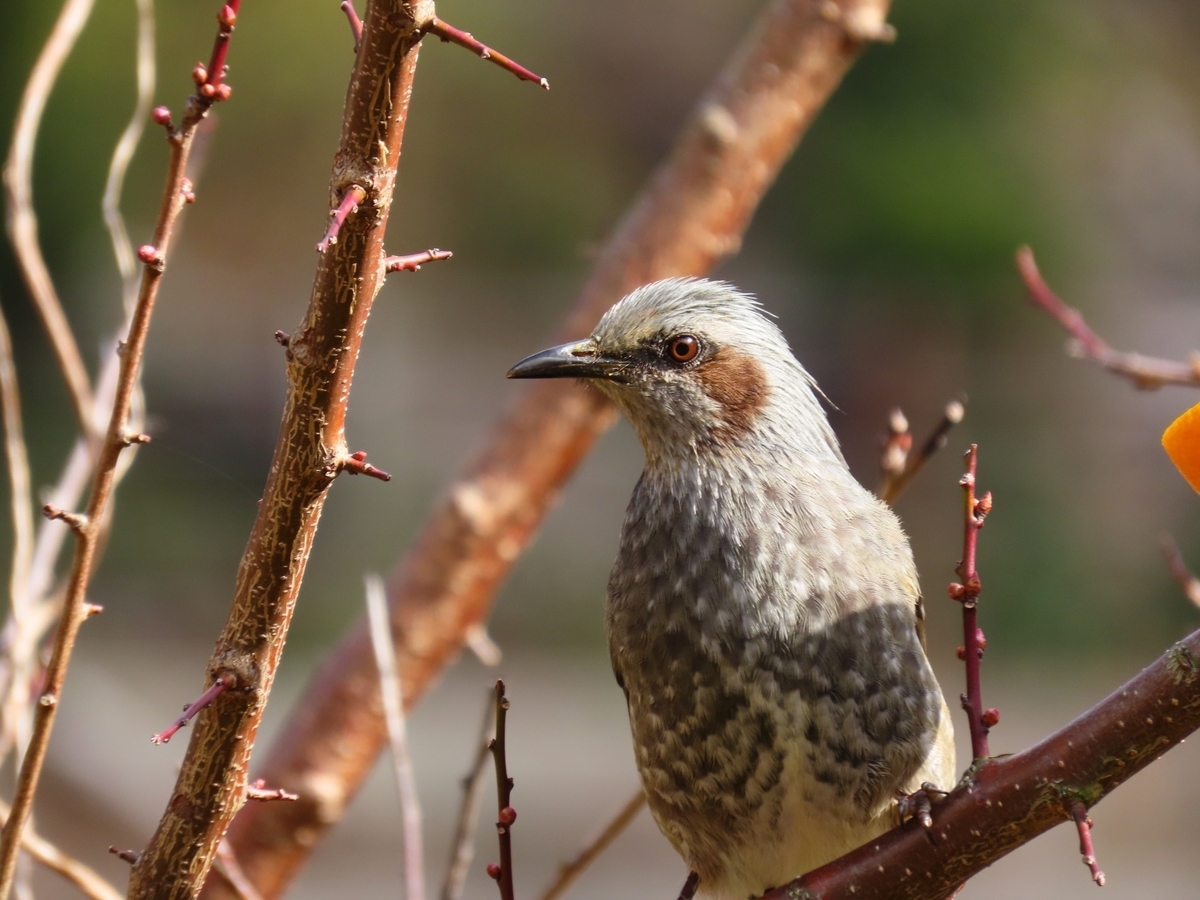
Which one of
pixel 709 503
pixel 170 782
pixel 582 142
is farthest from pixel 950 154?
pixel 709 503

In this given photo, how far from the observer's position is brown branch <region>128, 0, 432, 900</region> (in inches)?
46.0

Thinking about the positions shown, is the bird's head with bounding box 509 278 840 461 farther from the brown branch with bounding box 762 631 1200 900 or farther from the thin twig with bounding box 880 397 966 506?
the brown branch with bounding box 762 631 1200 900

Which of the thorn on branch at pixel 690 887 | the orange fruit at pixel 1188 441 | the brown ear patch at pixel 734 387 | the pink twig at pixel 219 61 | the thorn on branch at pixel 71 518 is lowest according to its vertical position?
the orange fruit at pixel 1188 441

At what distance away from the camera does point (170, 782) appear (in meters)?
7.95

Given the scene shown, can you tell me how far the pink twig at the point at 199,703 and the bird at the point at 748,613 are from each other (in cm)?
97

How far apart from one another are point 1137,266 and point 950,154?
7.15ft

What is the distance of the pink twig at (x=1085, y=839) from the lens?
1333mm

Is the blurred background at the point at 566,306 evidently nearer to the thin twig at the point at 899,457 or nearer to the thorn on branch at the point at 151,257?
the thin twig at the point at 899,457

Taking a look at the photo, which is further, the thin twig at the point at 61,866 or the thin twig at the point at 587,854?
the thin twig at the point at 587,854

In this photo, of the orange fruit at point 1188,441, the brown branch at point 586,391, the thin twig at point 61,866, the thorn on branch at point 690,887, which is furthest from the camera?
the brown branch at point 586,391

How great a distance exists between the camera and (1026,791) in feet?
5.00

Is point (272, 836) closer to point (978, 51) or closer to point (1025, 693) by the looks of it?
point (1025, 693)

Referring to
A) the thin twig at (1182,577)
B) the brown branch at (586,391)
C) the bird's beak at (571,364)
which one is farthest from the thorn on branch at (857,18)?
the thin twig at (1182,577)

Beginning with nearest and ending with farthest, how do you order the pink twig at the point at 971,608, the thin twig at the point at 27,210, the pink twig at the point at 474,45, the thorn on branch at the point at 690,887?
the pink twig at the point at 474,45, the pink twig at the point at 971,608, the thin twig at the point at 27,210, the thorn on branch at the point at 690,887
